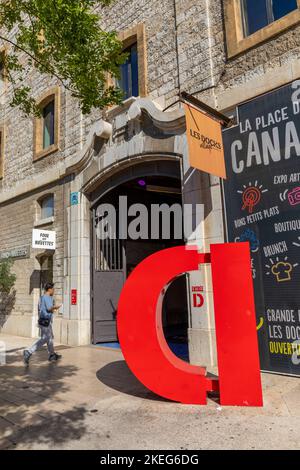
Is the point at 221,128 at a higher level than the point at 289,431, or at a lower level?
higher

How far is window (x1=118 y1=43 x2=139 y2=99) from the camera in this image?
11.0 m

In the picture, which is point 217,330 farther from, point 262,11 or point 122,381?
point 262,11

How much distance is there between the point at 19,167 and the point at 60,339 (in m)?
7.53

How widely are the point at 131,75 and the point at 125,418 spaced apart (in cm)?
971

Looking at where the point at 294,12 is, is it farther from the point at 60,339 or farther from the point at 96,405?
the point at 60,339

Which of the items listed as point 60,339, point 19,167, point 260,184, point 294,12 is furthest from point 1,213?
point 294,12

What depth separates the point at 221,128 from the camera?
26.4 feet

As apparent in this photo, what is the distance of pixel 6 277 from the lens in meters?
13.9

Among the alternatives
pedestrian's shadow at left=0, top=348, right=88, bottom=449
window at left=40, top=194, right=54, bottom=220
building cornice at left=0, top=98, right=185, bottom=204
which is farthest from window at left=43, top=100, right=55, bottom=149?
pedestrian's shadow at left=0, top=348, right=88, bottom=449

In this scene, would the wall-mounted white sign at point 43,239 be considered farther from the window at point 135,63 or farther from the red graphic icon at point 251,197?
the red graphic icon at point 251,197

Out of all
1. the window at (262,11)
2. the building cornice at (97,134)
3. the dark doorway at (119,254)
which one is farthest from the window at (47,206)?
the window at (262,11)

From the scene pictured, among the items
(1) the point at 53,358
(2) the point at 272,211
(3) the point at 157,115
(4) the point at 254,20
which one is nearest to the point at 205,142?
(2) the point at 272,211

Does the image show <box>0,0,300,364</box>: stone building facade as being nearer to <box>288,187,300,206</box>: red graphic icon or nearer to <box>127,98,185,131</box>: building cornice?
<box>127,98,185,131</box>: building cornice

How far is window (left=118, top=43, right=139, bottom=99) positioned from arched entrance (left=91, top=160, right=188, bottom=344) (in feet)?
8.13
